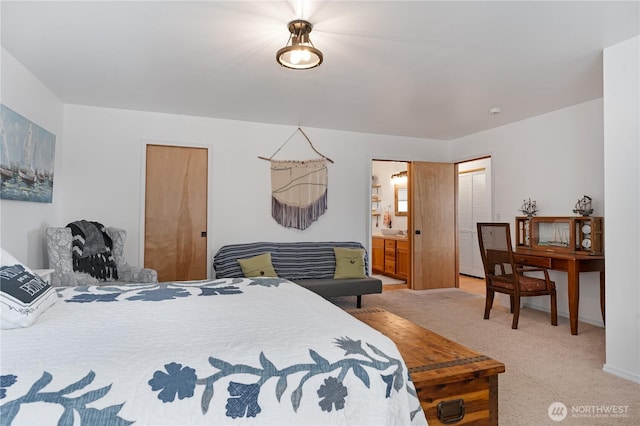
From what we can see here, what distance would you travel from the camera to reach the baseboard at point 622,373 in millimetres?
2515

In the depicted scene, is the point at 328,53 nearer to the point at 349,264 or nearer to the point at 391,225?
the point at 349,264

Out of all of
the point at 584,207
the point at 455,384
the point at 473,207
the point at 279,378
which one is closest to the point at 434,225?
the point at 473,207

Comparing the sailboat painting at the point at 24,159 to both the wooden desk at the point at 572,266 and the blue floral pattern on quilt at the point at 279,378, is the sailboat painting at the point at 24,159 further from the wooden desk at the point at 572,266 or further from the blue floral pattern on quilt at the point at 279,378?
the wooden desk at the point at 572,266

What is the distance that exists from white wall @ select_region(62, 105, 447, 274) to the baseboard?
3.16 m

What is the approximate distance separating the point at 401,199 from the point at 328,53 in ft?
16.1

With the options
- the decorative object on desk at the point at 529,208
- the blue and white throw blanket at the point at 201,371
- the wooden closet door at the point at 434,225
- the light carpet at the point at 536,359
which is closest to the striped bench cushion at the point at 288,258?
the light carpet at the point at 536,359

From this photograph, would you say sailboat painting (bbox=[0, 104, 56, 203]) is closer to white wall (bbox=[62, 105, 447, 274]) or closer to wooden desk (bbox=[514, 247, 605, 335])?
white wall (bbox=[62, 105, 447, 274])

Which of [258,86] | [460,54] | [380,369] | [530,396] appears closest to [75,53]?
[258,86]

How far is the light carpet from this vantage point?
7.00 feet

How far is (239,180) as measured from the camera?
4.82 metres

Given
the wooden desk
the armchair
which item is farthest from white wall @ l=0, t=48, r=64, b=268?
the wooden desk

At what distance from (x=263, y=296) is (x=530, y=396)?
1804mm

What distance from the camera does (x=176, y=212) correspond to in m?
4.55

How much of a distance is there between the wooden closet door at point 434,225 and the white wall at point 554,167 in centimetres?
74
